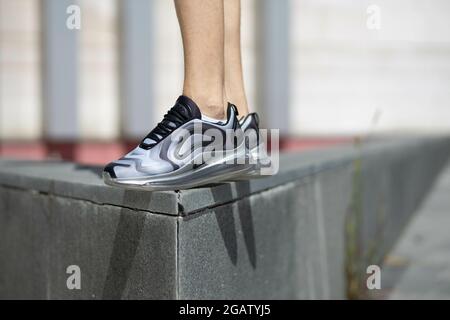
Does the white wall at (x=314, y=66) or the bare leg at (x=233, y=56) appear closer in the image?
the bare leg at (x=233, y=56)

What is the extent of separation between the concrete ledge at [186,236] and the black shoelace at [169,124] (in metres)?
0.17

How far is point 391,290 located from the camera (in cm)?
308

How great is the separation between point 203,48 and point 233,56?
0.29 m

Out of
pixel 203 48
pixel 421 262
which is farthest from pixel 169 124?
pixel 421 262

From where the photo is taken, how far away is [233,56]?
5.96ft

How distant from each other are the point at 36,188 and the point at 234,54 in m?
0.89

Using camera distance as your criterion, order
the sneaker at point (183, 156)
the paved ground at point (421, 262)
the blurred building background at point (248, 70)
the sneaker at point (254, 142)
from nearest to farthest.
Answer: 1. the sneaker at point (183, 156)
2. the sneaker at point (254, 142)
3. the paved ground at point (421, 262)
4. the blurred building background at point (248, 70)

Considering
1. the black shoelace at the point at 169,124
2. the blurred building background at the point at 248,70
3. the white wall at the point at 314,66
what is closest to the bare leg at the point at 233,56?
the black shoelace at the point at 169,124

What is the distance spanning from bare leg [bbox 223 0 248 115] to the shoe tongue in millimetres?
302

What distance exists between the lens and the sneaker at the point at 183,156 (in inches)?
55.7

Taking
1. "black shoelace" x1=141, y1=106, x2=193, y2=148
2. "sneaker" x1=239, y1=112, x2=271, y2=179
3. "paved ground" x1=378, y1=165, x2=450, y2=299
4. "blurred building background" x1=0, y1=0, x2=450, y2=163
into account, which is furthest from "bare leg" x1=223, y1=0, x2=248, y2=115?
"blurred building background" x1=0, y1=0, x2=450, y2=163

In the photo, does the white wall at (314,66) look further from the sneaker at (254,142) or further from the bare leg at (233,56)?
the sneaker at (254,142)

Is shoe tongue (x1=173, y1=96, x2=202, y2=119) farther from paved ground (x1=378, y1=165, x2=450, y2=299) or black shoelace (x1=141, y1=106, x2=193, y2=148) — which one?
paved ground (x1=378, y1=165, x2=450, y2=299)

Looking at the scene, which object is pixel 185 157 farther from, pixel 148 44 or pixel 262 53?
pixel 262 53
